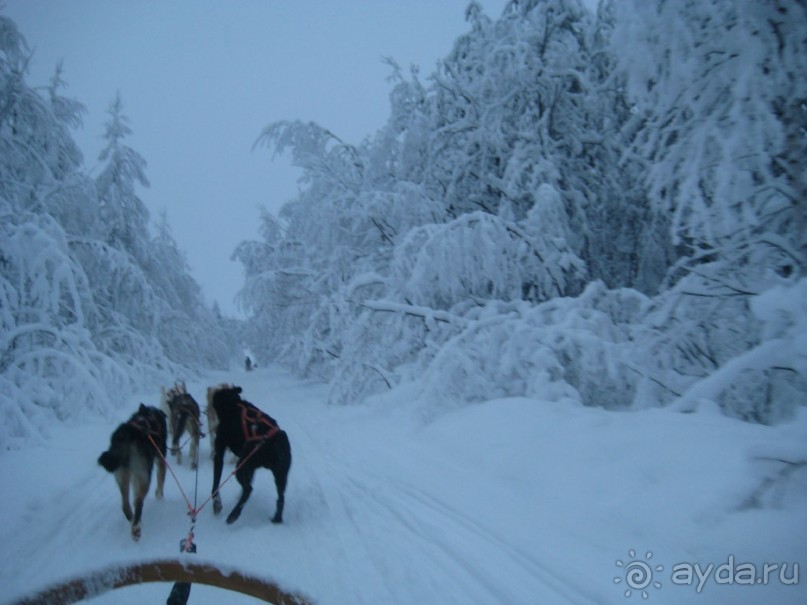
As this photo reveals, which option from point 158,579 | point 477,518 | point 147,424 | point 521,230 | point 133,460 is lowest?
point 477,518

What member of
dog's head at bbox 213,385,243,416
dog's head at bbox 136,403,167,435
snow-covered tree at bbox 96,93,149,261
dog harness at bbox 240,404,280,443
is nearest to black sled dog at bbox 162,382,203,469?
dog's head at bbox 136,403,167,435

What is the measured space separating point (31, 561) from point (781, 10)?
9.82 metres

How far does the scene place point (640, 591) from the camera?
3135 mm

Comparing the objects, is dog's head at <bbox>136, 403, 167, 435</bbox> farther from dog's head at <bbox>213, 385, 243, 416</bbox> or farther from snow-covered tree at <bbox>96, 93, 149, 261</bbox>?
snow-covered tree at <bbox>96, 93, 149, 261</bbox>

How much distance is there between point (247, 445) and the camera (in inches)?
181

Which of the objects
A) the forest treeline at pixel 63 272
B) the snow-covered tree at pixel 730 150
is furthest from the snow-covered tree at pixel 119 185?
the snow-covered tree at pixel 730 150

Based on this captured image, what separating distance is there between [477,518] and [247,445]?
254 cm

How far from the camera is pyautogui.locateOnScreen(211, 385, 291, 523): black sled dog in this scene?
15.0 ft

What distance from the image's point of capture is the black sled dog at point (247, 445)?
15.0 ft

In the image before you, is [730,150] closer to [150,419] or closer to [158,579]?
[158,579]

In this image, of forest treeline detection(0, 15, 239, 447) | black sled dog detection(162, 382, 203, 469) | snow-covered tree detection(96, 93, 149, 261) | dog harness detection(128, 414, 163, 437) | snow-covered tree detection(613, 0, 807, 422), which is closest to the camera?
dog harness detection(128, 414, 163, 437)

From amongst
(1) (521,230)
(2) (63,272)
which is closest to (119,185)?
(2) (63,272)

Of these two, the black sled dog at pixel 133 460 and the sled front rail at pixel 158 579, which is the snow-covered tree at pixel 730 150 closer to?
the sled front rail at pixel 158 579

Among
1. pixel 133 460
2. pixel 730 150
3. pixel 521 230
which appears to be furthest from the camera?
pixel 521 230
